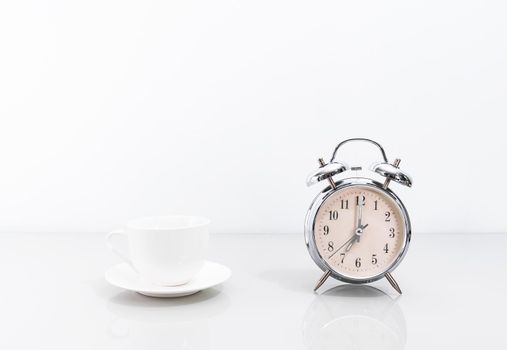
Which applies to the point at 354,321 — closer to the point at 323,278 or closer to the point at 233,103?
the point at 323,278

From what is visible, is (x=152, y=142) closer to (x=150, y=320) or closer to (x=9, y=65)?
(x=9, y=65)

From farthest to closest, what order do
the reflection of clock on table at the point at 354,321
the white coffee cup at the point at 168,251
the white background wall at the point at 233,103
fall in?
the white background wall at the point at 233,103
the white coffee cup at the point at 168,251
the reflection of clock on table at the point at 354,321

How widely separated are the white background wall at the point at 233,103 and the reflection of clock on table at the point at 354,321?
21.0 inches

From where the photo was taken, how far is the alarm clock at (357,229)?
962 millimetres

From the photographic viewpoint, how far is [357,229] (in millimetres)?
966

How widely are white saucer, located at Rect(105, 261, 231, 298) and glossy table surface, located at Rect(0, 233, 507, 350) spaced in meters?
0.02

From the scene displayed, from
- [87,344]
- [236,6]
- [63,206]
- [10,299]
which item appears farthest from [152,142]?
[87,344]

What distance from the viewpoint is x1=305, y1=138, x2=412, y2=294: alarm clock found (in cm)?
96

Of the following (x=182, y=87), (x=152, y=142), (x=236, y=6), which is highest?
(x=236, y=6)

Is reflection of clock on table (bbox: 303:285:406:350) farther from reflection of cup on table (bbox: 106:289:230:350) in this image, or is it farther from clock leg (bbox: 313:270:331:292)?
reflection of cup on table (bbox: 106:289:230:350)

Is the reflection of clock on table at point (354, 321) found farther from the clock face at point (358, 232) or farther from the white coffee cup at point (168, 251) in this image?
the white coffee cup at point (168, 251)

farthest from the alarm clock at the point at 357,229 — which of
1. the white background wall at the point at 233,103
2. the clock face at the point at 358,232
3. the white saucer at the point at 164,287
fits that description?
the white background wall at the point at 233,103

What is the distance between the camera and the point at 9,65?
1.45 m

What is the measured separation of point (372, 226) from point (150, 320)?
1.34ft
